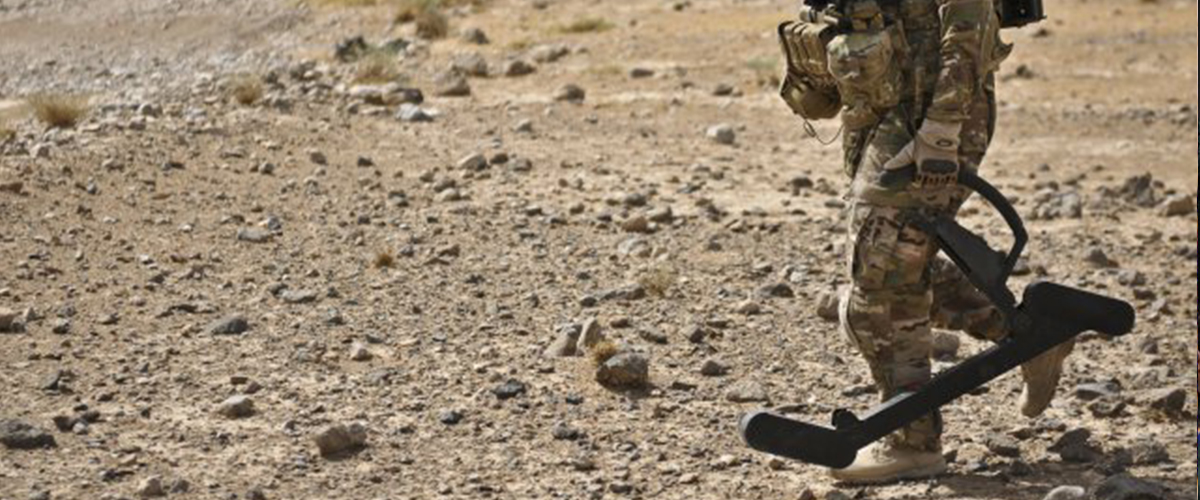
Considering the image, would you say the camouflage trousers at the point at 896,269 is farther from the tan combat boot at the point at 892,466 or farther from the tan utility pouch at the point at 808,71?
the tan utility pouch at the point at 808,71

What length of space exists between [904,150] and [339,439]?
6.60 feet

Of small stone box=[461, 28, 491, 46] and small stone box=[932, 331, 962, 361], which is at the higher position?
small stone box=[932, 331, 962, 361]

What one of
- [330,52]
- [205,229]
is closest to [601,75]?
[330,52]

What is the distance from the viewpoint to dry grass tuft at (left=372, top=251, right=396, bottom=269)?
10.1 metres

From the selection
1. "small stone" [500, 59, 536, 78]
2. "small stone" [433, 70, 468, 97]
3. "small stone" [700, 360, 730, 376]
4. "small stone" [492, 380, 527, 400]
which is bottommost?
"small stone" [500, 59, 536, 78]

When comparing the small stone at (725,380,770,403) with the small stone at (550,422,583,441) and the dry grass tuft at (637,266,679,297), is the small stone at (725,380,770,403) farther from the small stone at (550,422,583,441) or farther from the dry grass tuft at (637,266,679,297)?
the dry grass tuft at (637,266,679,297)

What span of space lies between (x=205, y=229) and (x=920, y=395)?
5.32 m

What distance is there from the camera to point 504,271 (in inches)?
397

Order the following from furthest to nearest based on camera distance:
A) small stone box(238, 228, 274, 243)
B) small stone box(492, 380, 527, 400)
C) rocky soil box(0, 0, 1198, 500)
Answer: small stone box(238, 228, 274, 243)
small stone box(492, 380, 527, 400)
rocky soil box(0, 0, 1198, 500)

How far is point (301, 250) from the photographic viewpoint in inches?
413

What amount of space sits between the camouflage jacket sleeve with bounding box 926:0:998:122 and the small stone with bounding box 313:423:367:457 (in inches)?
82.8

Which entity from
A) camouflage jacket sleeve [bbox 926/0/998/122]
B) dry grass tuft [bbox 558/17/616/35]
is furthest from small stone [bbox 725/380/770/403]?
dry grass tuft [bbox 558/17/616/35]

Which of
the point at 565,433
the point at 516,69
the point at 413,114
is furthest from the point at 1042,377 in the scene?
the point at 516,69

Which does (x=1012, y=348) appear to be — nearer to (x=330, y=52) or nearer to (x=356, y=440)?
(x=356, y=440)
